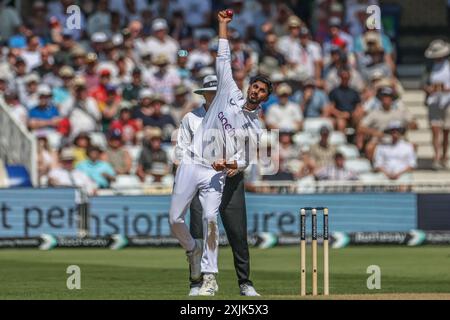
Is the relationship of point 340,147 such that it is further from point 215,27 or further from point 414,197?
point 215,27

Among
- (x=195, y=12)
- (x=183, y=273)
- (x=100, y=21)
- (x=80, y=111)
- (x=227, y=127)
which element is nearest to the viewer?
(x=227, y=127)

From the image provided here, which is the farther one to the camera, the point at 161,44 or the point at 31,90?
the point at 161,44

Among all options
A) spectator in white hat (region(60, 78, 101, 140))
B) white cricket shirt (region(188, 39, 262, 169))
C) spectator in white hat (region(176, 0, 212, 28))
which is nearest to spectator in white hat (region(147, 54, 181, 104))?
spectator in white hat (region(60, 78, 101, 140))

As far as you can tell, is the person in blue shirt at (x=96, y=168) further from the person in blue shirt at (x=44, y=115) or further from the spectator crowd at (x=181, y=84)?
the person in blue shirt at (x=44, y=115)

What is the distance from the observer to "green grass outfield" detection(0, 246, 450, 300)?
14078 millimetres

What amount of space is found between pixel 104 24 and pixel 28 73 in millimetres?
2224

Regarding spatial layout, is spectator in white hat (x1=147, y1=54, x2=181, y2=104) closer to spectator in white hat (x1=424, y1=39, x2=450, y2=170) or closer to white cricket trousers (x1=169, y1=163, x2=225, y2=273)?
spectator in white hat (x1=424, y1=39, x2=450, y2=170)

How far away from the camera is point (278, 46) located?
2620 cm

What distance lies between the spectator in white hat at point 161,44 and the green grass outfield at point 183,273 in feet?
18.5

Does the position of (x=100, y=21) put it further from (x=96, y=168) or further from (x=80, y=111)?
(x=96, y=168)

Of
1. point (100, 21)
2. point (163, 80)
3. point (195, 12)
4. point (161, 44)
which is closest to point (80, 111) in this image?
point (163, 80)

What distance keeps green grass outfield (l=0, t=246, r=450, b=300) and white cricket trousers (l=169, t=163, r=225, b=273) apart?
17.0 inches

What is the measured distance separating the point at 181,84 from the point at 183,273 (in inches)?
338

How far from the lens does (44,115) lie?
24297 mm
